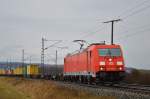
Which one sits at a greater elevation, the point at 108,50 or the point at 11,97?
the point at 108,50

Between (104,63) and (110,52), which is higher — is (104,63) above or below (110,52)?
below

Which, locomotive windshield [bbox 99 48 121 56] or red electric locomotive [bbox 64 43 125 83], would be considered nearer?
red electric locomotive [bbox 64 43 125 83]

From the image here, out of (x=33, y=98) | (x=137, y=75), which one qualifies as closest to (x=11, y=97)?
(x=33, y=98)

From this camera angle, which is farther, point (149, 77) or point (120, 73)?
point (149, 77)

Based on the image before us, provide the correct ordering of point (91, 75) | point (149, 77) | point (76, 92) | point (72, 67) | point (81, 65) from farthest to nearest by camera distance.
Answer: point (149, 77)
point (72, 67)
point (81, 65)
point (91, 75)
point (76, 92)

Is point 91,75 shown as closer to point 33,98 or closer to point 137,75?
point 33,98

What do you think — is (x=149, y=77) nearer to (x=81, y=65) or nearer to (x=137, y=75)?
(x=137, y=75)

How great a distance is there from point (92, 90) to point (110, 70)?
6.89m

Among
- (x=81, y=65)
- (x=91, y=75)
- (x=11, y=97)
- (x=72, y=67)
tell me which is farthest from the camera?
(x=72, y=67)

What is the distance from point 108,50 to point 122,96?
14656mm

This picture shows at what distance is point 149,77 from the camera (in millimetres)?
61656

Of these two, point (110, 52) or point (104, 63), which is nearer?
point (104, 63)

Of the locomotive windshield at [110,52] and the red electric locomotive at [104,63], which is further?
the locomotive windshield at [110,52]

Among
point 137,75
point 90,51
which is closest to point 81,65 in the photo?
point 90,51
